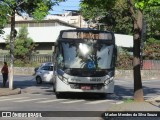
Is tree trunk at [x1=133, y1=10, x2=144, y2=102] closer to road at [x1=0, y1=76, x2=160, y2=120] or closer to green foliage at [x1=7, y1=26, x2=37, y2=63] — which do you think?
road at [x1=0, y1=76, x2=160, y2=120]

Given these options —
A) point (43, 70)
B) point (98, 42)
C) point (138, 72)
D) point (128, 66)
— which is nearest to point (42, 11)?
point (98, 42)

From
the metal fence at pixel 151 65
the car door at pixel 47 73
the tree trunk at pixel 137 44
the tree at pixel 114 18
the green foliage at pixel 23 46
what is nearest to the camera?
the tree trunk at pixel 137 44

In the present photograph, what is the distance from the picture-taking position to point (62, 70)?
24078 mm

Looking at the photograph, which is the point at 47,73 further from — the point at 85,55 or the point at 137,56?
the point at 137,56

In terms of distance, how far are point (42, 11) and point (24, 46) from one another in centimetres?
3399

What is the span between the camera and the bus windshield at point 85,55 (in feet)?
79.3

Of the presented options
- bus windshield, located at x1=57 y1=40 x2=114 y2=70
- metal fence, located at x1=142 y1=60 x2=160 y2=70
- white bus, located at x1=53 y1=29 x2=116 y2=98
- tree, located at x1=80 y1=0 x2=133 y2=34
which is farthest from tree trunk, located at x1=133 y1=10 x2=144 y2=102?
tree, located at x1=80 y1=0 x2=133 y2=34

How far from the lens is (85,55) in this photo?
956 inches

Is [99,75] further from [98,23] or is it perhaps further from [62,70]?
[98,23]

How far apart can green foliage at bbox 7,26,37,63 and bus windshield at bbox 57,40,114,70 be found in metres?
34.2

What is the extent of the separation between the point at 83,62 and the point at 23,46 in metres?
35.9

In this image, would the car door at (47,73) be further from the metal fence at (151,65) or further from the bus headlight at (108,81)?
the metal fence at (151,65)

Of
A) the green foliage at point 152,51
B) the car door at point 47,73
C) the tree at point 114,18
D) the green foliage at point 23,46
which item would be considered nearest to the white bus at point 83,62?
the car door at point 47,73

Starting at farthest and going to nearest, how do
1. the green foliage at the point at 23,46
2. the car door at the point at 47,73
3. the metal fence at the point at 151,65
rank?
the green foliage at the point at 23,46
the metal fence at the point at 151,65
the car door at the point at 47,73
